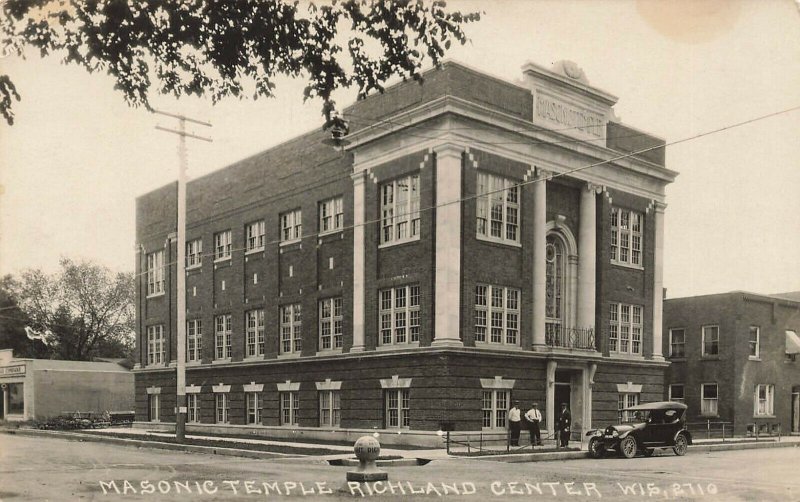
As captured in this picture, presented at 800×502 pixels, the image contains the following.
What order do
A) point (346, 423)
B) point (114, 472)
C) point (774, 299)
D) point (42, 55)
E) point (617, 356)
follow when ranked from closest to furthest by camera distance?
1. point (42, 55)
2. point (114, 472)
3. point (346, 423)
4. point (617, 356)
5. point (774, 299)

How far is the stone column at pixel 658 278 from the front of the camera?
3694 cm

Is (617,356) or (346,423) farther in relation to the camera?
(617,356)

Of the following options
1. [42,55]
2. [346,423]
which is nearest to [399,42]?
[42,55]

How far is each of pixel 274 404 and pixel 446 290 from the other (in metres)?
12.4

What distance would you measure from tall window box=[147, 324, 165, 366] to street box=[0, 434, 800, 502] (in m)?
21.2

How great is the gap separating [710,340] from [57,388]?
45177 millimetres

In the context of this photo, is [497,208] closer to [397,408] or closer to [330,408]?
[397,408]

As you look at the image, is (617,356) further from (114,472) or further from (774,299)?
(114,472)

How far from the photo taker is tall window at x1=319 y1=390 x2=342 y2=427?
33125 millimetres

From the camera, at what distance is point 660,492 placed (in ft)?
51.9

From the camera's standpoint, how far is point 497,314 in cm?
3012

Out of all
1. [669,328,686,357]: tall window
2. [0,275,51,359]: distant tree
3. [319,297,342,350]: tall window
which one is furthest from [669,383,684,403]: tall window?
[0,275,51,359]: distant tree

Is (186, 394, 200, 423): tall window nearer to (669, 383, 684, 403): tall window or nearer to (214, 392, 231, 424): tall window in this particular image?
(214, 392, 231, 424): tall window

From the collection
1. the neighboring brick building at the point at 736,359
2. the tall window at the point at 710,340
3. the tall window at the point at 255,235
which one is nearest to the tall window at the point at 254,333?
the tall window at the point at 255,235
